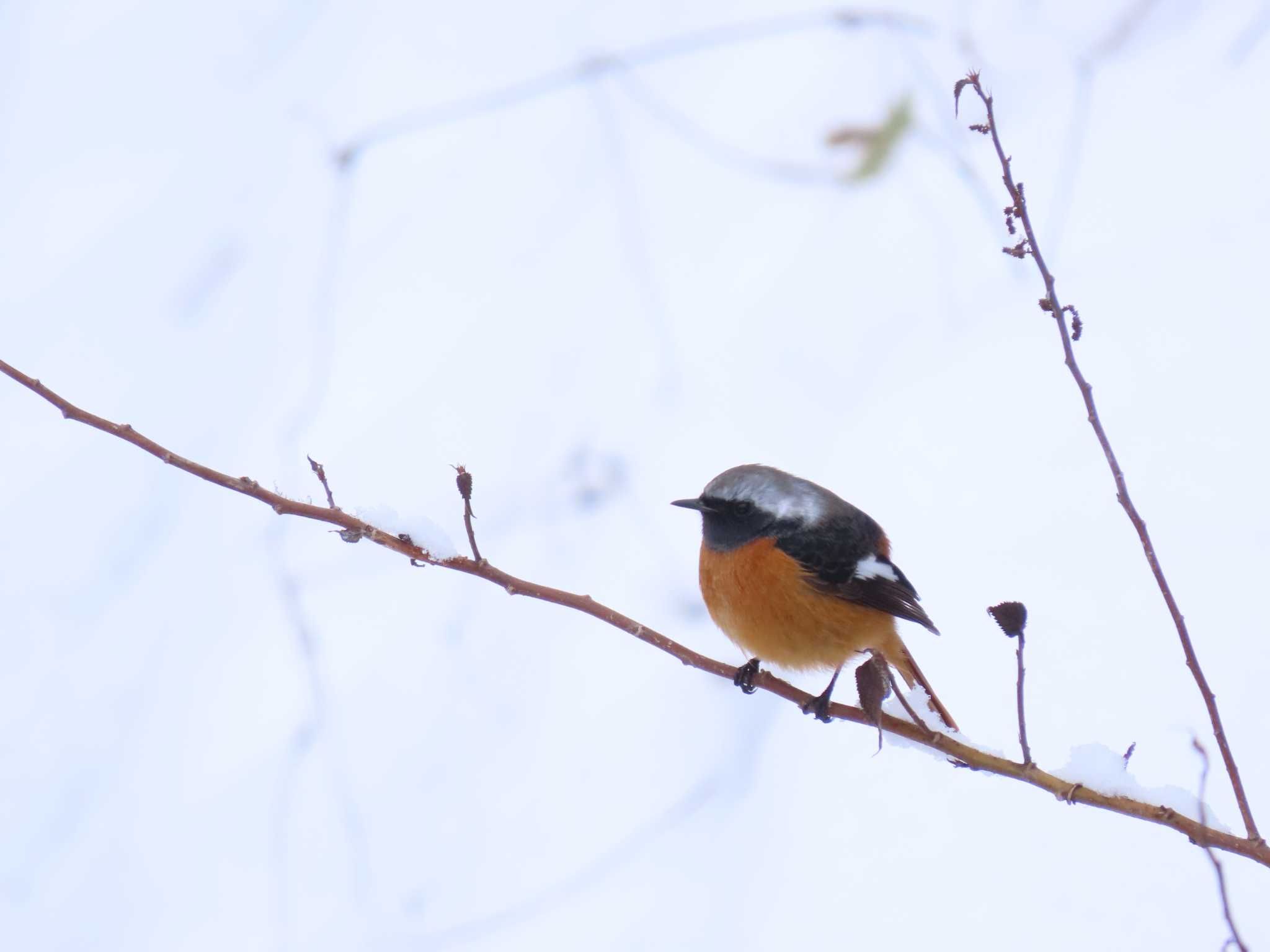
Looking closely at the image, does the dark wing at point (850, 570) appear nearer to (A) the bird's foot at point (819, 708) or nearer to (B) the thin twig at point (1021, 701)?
(A) the bird's foot at point (819, 708)

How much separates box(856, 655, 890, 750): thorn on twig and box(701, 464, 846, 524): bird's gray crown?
1333 mm

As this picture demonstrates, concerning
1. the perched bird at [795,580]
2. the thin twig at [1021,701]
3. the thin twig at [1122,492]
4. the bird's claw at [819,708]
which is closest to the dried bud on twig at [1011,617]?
the thin twig at [1021,701]

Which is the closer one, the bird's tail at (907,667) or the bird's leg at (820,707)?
the bird's leg at (820,707)

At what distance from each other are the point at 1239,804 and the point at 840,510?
1743 millimetres

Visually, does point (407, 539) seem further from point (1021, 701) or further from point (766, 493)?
point (766, 493)

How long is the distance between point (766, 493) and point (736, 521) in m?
0.11

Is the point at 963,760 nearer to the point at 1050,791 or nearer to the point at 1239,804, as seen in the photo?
the point at 1050,791

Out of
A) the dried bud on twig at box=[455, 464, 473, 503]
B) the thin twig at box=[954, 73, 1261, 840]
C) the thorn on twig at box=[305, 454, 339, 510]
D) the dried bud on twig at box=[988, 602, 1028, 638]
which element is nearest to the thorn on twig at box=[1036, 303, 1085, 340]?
the thin twig at box=[954, 73, 1261, 840]

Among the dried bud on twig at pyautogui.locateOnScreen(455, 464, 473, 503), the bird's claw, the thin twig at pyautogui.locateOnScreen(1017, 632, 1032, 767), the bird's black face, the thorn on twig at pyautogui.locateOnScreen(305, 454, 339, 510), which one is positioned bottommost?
the thin twig at pyautogui.locateOnScreen(1017, 632, 1032, 767)

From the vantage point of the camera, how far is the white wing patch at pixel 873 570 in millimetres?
2906

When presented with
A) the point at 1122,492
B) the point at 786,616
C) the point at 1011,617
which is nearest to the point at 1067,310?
the point at 1122,492

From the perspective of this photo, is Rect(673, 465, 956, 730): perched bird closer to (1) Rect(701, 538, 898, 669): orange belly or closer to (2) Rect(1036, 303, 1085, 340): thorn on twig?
(1) Rect(701, 538, 898, 669): orange belly

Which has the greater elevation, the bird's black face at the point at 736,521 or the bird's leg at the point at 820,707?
the bird's black face at the point at 736,521

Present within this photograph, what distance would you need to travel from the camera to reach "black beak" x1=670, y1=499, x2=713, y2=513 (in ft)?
9.36
